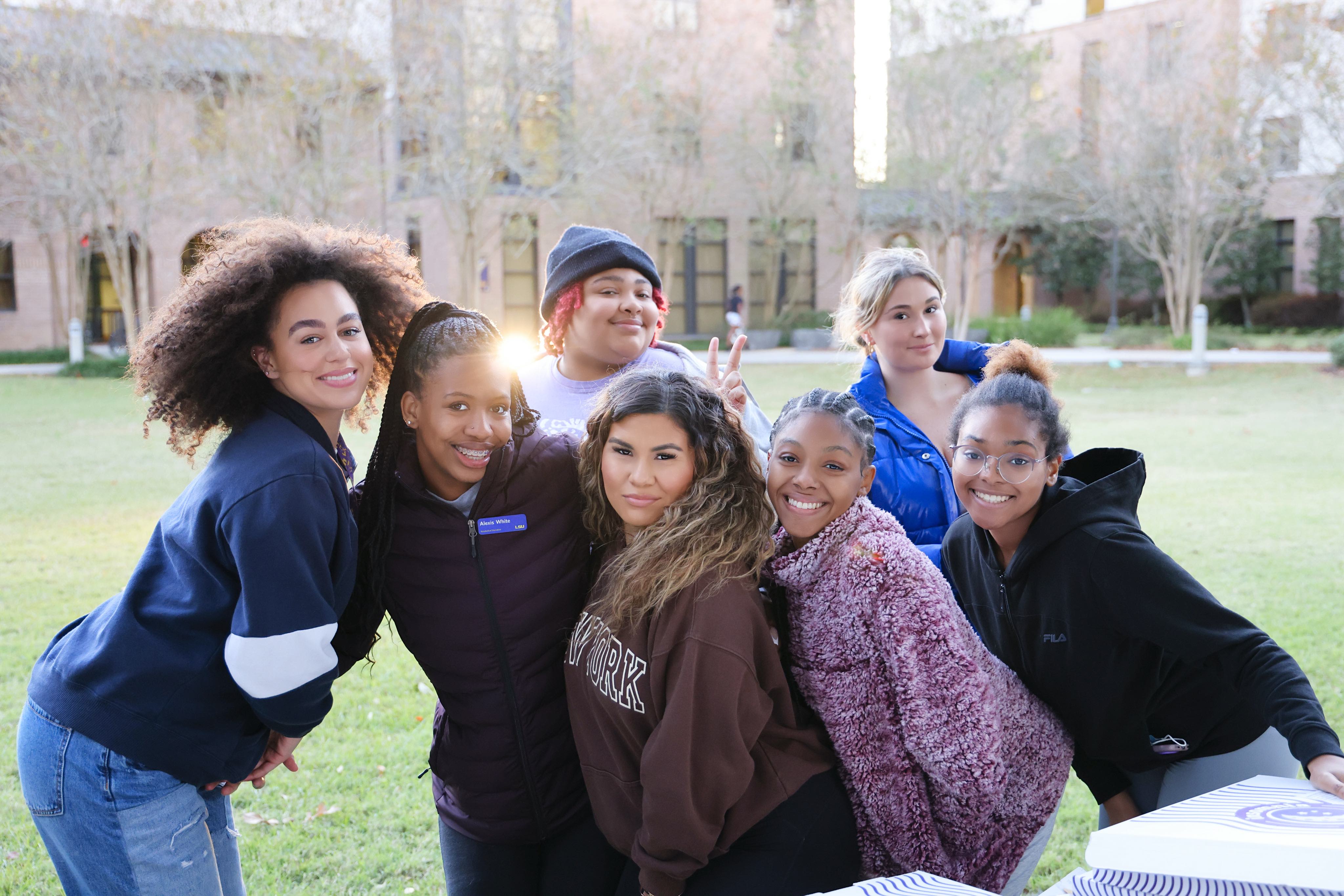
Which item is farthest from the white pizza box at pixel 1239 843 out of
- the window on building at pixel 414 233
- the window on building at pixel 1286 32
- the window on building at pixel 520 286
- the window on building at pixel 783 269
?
the window on building at pixel 783 269

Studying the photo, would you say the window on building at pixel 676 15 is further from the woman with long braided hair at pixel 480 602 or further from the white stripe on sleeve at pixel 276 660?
the white stripe on sleeve at pixel 276 660

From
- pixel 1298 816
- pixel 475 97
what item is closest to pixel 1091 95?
pixel 475 97

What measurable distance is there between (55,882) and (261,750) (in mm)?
1950

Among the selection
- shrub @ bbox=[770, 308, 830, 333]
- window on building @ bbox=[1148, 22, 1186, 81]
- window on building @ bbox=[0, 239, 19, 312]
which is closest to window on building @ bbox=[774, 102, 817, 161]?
shrub @ bbox=[770, 308, 830, 333]

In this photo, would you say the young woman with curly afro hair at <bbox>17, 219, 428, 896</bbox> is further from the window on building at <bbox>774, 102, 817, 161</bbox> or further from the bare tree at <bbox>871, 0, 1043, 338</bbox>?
the window on building at <bbox>774, 102, 817, 161</bbox>

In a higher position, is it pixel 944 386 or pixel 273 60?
pixel 273 60

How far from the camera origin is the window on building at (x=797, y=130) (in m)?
28.9

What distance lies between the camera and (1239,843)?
150 cm

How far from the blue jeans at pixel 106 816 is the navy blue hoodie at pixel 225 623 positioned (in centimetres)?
4

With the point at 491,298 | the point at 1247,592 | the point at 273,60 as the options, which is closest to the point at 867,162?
the point at 491,298

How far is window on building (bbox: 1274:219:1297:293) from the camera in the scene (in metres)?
34.0

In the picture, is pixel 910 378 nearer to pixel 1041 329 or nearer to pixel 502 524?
pixel 502 524

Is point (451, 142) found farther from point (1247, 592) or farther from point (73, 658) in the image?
point (73, 658)

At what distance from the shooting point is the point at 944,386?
3664 mm
